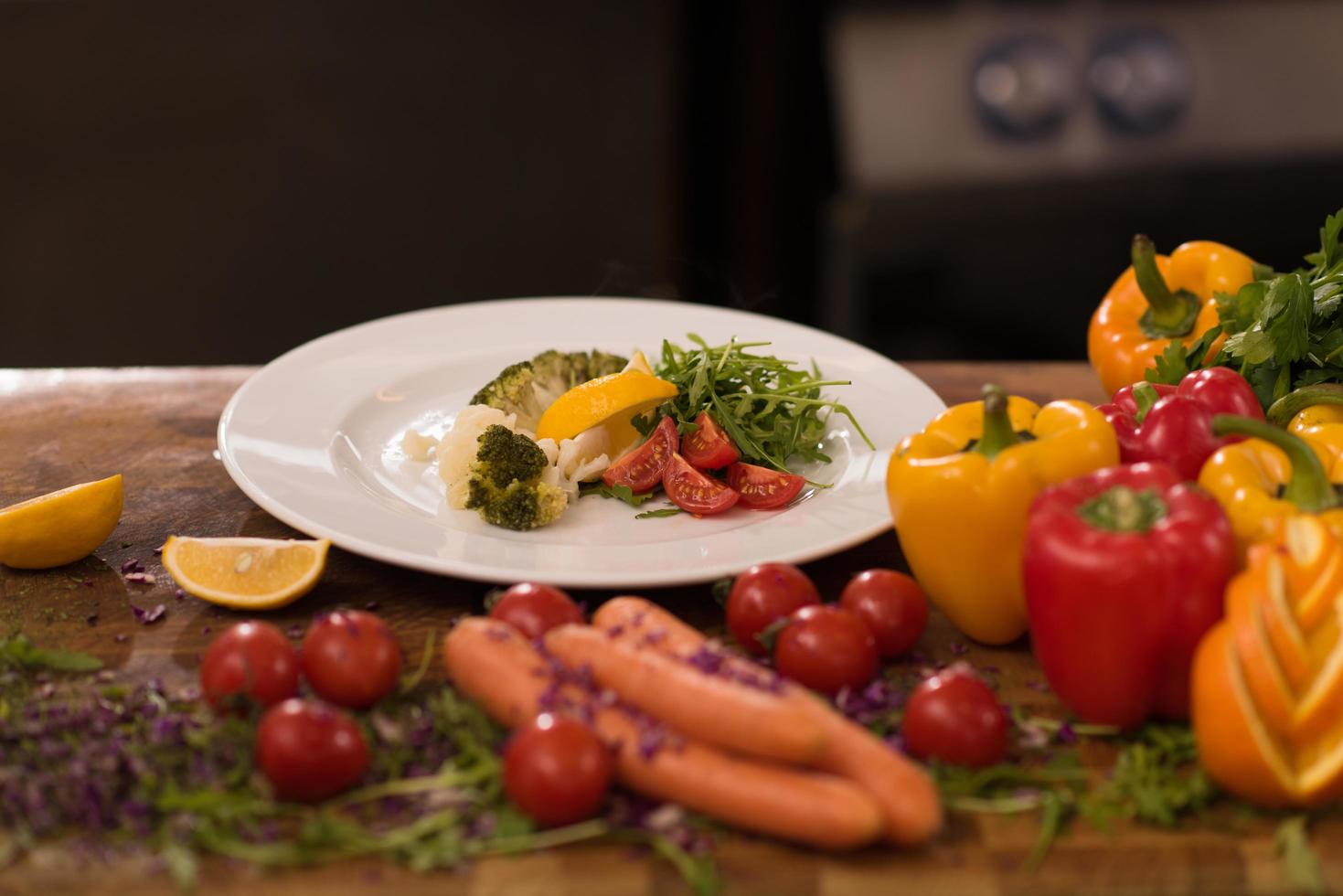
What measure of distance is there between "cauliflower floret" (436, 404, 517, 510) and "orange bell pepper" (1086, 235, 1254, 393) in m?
1.29

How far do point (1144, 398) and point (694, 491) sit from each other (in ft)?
2.56

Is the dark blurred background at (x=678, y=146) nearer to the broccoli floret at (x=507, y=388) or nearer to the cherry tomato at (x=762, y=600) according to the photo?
the broccoli floret at (x=507, y=388)

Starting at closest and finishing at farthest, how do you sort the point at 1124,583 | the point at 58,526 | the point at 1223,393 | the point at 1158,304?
the point at 1124,583 < the point at 1223,393 < the point at 58,526 < the point at 1158,304

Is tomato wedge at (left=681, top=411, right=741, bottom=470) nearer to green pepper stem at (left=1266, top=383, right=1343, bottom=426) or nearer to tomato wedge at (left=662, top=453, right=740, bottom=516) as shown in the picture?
tomato wedge at (left=662, top=453, right=740, bottom=516)

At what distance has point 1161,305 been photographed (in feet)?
9.10

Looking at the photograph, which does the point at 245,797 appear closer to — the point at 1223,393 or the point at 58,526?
the point at 58,526

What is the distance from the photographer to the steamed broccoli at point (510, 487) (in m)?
2.30

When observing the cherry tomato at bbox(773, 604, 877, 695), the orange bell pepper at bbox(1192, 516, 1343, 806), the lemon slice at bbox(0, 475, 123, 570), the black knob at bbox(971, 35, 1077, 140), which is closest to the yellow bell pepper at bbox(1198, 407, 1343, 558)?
the orange bell pepper at bbox(1192, 516, 1343, 806)

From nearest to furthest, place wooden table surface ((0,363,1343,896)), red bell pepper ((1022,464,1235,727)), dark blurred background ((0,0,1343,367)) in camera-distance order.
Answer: wooden table surface ((0,363,1343,896)) < red bell pepper ((1022,464,1235,727)) < dark blurred background ((0,0,1343,367))

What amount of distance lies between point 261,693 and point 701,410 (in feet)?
3.64

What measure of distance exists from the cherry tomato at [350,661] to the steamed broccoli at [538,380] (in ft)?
3.02

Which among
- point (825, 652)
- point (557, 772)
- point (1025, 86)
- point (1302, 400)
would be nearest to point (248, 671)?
point (557, 772)

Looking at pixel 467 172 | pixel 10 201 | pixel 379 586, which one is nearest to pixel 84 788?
pixel 379 586

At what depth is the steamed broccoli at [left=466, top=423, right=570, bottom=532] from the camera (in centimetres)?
230
